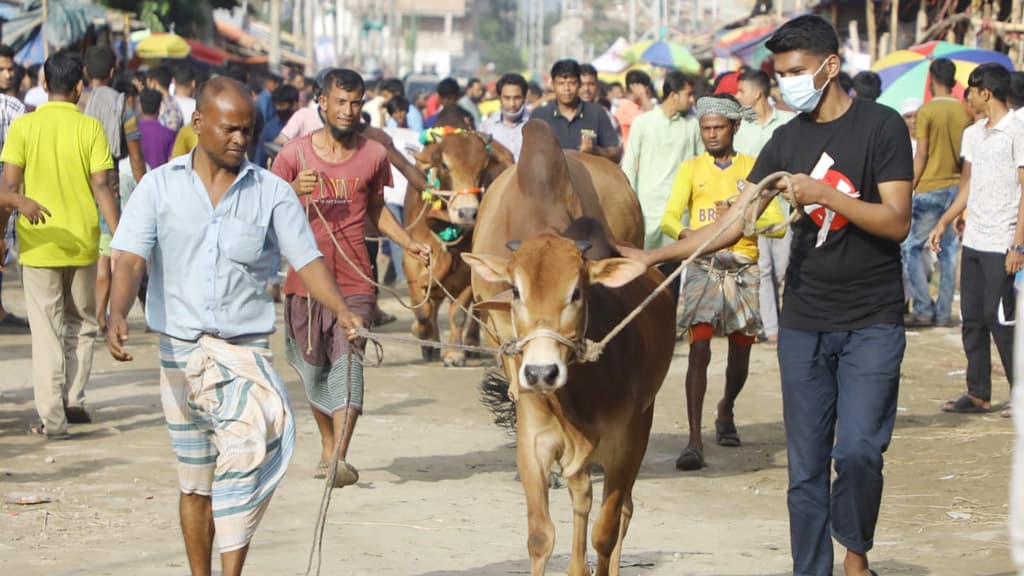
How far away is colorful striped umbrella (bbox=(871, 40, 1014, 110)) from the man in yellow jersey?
715 cm

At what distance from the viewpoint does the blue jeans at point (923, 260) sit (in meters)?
13.7

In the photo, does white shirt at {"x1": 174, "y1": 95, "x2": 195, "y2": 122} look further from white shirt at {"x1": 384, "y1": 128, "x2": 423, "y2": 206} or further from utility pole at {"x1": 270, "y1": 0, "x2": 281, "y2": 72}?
utility pole at {"x1": 270, "y1": 0, "x2": 281, "y2": 72}

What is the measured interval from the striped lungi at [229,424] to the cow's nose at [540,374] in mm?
866

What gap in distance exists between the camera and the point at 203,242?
17.9ft

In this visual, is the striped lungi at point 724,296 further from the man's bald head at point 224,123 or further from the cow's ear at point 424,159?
the man's bald head at point 224,123

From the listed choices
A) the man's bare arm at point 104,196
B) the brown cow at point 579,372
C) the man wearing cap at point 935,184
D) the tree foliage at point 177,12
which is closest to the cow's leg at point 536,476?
the brown cow at point 579,372

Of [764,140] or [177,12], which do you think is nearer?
[764,140]

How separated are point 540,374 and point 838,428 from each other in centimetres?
114

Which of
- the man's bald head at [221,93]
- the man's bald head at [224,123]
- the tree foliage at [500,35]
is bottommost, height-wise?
the tree foliage at [500,35]

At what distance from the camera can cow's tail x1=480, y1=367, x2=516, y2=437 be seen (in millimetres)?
7930

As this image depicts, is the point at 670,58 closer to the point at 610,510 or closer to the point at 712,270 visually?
the point at 712,270

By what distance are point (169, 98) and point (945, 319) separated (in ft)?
24.0

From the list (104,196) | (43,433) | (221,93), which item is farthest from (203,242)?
(43,433)

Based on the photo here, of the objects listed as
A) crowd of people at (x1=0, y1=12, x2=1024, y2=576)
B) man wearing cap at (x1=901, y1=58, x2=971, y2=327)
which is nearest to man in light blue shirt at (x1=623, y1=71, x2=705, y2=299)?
crowd of people at (x1=0, y1=12, x2=1024, y2=576)
